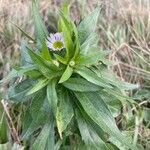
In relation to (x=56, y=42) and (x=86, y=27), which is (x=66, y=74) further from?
(x=86, y=27)

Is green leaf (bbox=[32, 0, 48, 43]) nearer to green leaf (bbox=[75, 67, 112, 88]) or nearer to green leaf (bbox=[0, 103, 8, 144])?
green leaf (bbox=[75, 67, 112, 88])

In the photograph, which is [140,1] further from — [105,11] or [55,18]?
[55,18]

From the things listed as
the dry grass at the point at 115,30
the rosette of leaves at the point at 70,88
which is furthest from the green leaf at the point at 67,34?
the dry grass at the point at 115,30

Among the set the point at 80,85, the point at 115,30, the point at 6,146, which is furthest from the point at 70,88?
the point at 115,30

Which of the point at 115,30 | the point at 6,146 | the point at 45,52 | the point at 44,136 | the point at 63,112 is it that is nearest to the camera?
the point at 45,52

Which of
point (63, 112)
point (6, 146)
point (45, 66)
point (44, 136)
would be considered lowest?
point (6, 146)

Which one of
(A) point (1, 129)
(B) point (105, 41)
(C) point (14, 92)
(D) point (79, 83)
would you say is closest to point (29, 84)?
(C) point (14, 92)
